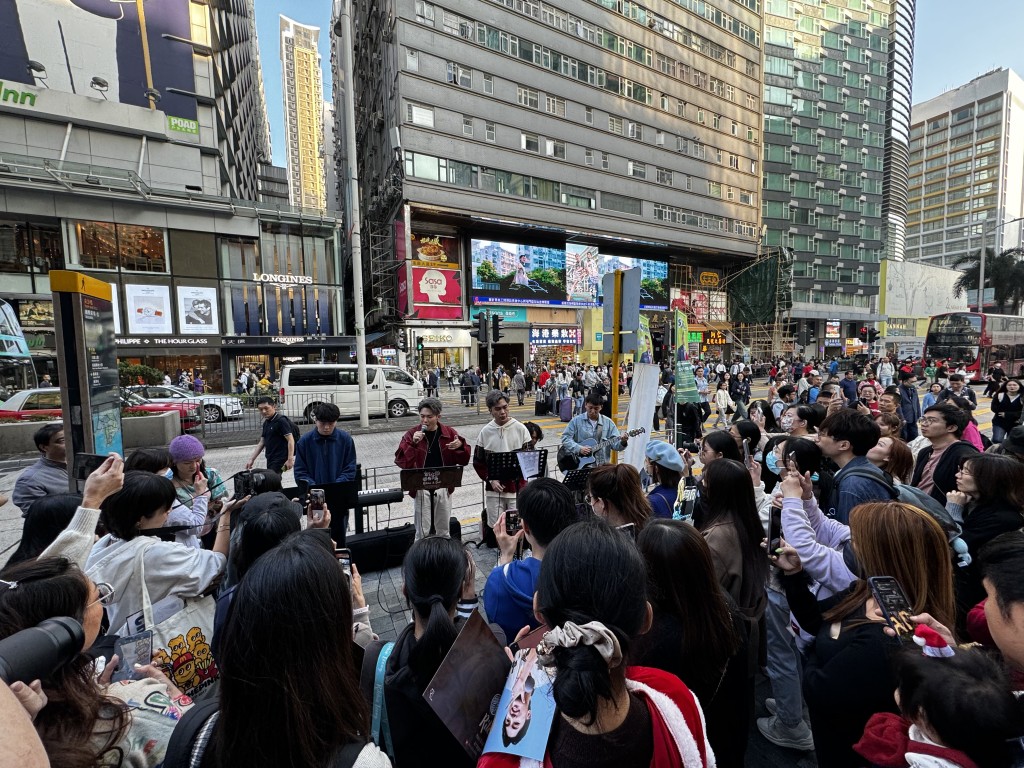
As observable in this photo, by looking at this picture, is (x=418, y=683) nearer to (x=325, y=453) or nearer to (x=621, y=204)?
(x=325, y=453)

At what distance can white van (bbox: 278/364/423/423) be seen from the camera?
16.5m

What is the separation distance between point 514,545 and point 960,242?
112m

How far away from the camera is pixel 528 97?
31766 mm

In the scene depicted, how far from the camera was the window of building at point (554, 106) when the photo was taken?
3262 centimetres

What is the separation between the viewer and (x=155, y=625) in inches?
→ 85.5

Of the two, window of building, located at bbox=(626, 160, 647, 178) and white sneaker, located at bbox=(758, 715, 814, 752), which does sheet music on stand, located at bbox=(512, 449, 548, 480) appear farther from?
window of building, located at bbox=(626, 160, 647, 178)

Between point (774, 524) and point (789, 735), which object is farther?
point (774, 524)

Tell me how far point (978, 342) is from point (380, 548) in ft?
102

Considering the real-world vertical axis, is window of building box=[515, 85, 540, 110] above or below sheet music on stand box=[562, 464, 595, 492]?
above

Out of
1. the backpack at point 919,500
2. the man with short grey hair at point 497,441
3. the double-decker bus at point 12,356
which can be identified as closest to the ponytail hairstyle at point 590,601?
the backpack at point 919,500

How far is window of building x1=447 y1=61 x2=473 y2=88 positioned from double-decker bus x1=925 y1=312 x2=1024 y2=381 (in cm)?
3035

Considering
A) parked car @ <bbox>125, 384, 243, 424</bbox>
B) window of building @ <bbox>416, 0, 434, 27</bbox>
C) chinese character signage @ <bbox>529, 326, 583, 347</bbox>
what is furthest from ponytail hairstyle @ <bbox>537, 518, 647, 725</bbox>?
window of building @ <bbox>416, 0, 434, 27</bbox>

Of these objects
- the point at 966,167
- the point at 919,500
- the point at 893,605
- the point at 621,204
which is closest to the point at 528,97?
the point at 621,204

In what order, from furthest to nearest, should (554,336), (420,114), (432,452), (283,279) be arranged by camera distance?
(554,336) → (420,114) → (283,279) → (432,452)
